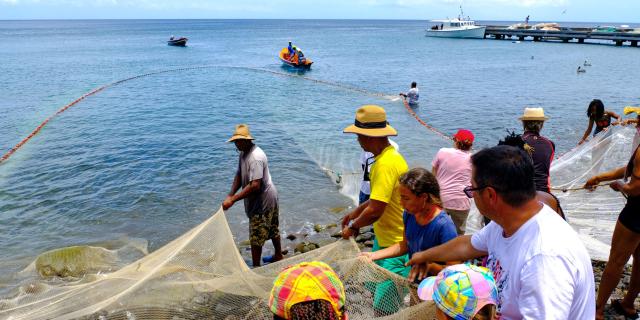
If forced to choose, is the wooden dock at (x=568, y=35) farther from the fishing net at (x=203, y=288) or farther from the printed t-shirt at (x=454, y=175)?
the fishing net at (x=203, y=288)

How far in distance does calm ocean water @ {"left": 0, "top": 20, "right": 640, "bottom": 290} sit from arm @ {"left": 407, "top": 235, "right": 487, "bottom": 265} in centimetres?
604

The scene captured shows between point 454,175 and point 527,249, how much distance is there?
3138 mm

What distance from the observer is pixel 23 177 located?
1184 centimetres

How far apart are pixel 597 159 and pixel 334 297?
24.2ft

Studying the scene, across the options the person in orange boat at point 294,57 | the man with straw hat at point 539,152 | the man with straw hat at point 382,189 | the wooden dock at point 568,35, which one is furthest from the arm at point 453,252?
the wooden dock at point 568,35

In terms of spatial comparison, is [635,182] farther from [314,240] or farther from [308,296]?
[314,240]

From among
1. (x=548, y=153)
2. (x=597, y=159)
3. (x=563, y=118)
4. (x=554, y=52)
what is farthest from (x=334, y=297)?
(x=554, y=52)

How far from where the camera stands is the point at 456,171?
192 inches

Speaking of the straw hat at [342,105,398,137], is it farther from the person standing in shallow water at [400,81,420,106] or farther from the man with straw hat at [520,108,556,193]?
the person standing in shallow water at [400,81,420,106]

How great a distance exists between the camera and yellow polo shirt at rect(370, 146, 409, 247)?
3.41 m

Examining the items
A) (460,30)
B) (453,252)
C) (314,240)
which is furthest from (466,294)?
(460,30)

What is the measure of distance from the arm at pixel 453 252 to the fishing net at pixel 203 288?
31cm

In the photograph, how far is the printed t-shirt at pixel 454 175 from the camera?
4.86m

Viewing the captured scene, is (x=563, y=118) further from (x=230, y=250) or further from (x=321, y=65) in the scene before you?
(x=321, y=65)
